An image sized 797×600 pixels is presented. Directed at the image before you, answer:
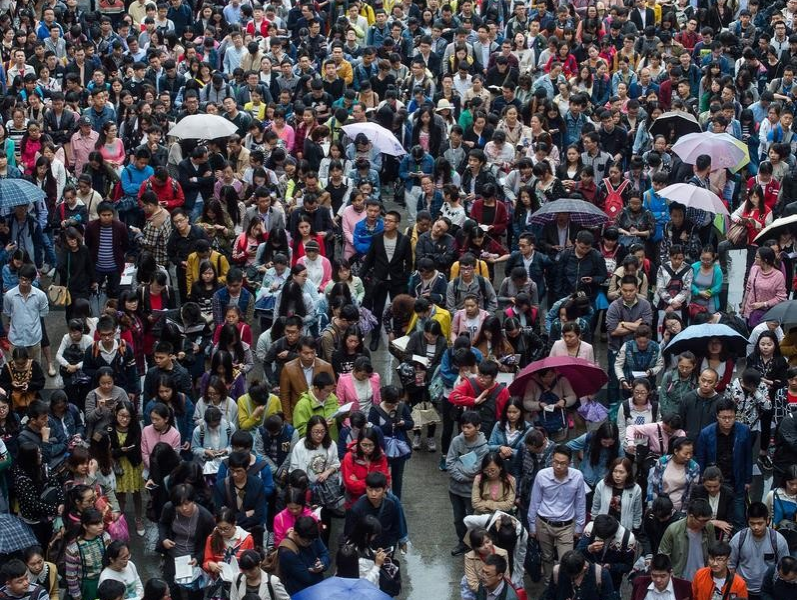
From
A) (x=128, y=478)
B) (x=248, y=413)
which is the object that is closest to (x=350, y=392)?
(x=248, y=413)

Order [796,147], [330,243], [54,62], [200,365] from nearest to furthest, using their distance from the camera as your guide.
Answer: [200,365] → [330,243] → [796,147] → [54,62]

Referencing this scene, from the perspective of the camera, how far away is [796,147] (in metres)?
21.9

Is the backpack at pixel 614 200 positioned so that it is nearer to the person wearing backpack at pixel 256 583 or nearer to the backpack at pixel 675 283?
the backpack at pixel 675 283

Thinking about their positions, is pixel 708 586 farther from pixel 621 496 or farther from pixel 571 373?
pixel 571 373

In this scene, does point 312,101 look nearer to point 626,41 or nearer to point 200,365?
point 626,41

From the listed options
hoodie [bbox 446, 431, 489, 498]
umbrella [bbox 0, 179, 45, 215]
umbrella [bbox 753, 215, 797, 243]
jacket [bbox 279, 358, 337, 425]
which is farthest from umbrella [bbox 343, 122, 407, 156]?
hoodie [bbox 446, 431, 489, 498]

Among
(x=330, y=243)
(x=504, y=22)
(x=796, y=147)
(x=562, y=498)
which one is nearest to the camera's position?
(x=562, y=498)

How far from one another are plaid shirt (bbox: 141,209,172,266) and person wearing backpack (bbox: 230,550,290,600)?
19.8 ft

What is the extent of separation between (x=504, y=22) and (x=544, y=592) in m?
15.7

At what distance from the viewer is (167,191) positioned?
19.2 metres

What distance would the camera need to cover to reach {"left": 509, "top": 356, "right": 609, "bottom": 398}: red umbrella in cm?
1509

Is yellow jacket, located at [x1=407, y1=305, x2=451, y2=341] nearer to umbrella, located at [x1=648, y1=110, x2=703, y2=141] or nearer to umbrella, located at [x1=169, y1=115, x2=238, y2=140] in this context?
umbrella, located at [x1=169, y1=115, x2=238, y2=140]

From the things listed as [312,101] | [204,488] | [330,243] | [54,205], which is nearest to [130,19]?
[312,101]

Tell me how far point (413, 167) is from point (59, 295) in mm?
4764
